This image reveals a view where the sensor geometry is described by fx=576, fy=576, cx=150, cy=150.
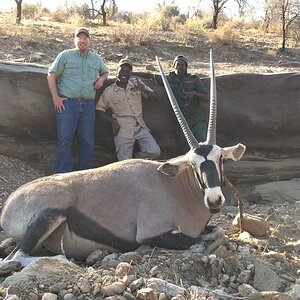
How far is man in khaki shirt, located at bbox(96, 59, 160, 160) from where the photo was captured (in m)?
7.20

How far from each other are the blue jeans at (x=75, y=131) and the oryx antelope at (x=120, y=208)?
6.58 ft

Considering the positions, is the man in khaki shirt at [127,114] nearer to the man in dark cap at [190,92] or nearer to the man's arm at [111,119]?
the man's arm at [111,119]

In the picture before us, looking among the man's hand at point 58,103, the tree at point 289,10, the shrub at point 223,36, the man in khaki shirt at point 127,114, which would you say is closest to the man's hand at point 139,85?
the man in khaki shirt at point 127,114

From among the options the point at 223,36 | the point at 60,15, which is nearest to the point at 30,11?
the point at 60,15

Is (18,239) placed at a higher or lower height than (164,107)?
lower

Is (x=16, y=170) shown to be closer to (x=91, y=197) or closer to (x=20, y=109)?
(x=20, y=109)

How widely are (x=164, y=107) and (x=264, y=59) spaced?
34.0 feet

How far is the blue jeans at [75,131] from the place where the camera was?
22.9 feet

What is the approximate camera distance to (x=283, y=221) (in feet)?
20.2

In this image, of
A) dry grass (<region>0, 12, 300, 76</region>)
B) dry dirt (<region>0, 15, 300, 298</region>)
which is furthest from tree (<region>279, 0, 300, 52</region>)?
dry grass (<region>0, 12, 300, 76</region>)

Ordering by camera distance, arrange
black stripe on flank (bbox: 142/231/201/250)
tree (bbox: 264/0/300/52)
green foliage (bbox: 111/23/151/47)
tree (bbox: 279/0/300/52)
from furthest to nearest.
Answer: tree (bbox: 279/0/300/52), tree (bbox: 264/0/300/52), green foliage (bbox: 111/23/151/47), black stripe on flank (bbox: 142/231/201/250)

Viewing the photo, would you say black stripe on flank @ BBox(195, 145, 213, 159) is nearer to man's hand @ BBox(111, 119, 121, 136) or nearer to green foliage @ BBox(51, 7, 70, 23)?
man's hand @ BBox(111, 119, 121, 136)

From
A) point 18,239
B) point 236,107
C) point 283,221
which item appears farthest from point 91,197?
point 236,107

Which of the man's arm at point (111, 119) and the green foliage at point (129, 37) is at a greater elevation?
the green foliage at point (129, 37)
